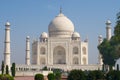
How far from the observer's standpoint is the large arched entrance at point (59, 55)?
58000 mm

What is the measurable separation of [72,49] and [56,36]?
10.8 ft

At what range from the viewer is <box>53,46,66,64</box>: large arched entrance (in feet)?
190

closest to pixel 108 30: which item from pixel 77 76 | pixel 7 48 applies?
pixel 7 48

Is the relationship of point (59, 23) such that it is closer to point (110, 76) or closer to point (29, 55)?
point (29, 55)

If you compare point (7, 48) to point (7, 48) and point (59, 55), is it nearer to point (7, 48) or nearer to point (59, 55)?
point (7, 48)

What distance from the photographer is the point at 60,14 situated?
61062mm

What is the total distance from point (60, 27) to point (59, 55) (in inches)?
163

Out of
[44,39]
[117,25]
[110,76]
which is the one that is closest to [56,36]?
[44,39]

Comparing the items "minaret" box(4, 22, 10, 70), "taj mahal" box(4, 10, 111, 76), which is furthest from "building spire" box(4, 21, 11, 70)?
"taj mahal" box(4, 10, 111, 76)

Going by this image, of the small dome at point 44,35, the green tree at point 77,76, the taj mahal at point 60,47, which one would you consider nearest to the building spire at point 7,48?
the taj mahal at point 60,47

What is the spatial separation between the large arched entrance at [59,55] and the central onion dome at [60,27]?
6.79 ft

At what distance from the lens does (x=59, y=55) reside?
58906 millimetres

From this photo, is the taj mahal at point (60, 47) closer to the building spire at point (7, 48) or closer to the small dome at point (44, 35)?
the small dome at point (44, 35)

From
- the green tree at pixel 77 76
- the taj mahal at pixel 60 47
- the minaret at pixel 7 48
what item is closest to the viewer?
the green tree at pixel 77 76
